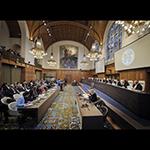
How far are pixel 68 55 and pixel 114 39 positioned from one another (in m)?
15.6

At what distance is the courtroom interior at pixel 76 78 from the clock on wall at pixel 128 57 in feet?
0.09

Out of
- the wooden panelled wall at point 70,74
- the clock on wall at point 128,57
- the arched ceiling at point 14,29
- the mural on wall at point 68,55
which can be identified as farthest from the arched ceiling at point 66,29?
the clock on wall at point 128,57

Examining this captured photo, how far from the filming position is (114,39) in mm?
17938

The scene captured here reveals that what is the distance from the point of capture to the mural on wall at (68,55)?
1286 inches

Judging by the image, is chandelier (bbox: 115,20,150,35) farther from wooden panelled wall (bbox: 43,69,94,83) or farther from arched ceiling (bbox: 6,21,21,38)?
wooden panelled wall (bbox: 43,69,94,83)

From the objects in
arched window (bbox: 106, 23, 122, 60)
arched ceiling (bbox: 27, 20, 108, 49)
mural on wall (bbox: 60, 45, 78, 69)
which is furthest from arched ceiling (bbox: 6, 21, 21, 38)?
mural on wall (bbox: 60, 45, 78, 69)

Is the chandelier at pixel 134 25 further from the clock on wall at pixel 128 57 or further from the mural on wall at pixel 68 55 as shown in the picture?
the mural on wall at pixel 68 55

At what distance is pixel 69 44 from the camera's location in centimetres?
3266

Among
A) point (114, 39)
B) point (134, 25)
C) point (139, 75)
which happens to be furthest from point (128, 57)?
point (134, 25)

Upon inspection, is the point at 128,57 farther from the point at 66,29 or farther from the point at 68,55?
the point at 68,55

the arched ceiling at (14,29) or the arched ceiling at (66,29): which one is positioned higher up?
the arched ceiling at (66,29)

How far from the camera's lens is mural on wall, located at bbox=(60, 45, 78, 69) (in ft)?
107

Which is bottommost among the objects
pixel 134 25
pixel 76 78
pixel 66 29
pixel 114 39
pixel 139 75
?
pixel 76 78
